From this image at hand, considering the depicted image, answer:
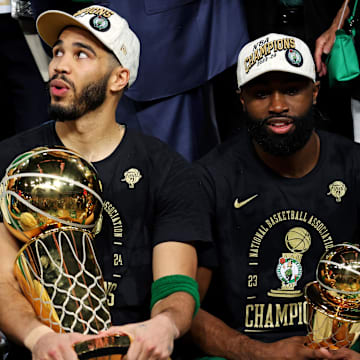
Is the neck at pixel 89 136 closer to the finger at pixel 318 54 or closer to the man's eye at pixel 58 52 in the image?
the man's eye at pixel 58 52

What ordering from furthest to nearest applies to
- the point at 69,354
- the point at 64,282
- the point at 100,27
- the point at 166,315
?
the point at 100,27 < the point at 166,315 < the point at 64,282 < the point at 69,354

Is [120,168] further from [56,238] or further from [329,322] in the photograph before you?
[329,322]

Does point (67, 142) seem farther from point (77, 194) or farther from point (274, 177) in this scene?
point (274, 177)

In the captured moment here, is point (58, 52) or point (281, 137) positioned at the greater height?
point (58, 52)

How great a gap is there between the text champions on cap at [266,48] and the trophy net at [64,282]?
1.21 metres

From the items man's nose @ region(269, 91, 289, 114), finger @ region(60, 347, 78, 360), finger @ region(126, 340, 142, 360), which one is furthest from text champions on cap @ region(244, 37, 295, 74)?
finger @ region(60, 347, 78, 360)

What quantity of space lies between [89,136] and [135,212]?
1.07 feet

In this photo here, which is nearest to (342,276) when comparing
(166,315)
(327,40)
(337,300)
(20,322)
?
(337,300)

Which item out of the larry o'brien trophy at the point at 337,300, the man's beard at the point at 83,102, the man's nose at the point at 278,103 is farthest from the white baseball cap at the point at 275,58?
the larry o'brien trophy at the point at 337,300

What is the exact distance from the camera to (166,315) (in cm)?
222

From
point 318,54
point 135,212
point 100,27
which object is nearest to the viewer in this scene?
point 135,212

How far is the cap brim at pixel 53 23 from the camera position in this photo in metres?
2.75

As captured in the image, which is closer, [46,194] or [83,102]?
[46,194]

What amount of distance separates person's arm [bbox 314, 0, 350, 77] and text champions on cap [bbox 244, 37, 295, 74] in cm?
25
